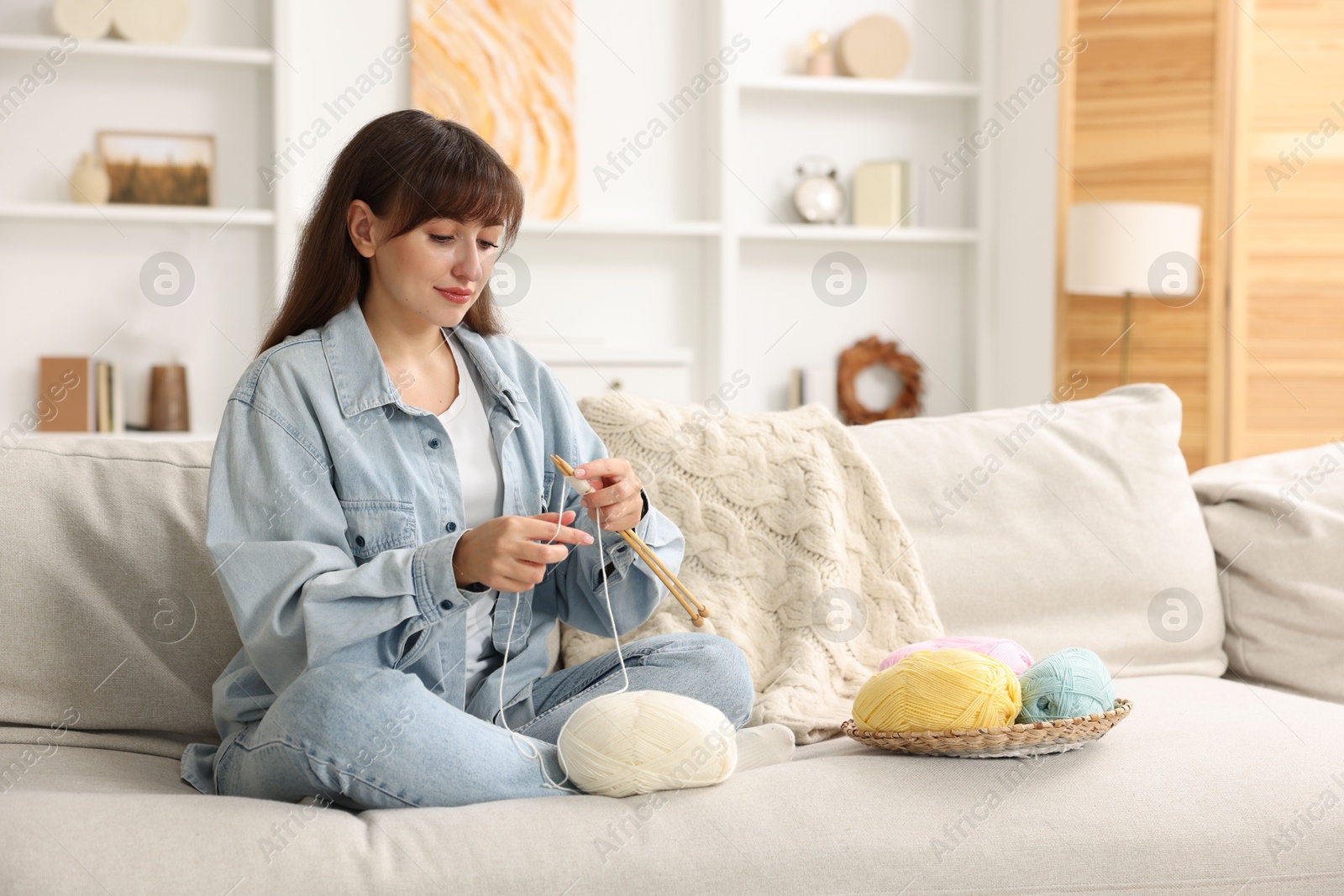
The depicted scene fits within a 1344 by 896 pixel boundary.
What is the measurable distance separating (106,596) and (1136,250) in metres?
2.93

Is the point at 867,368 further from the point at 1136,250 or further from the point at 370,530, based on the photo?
the point at 370,530

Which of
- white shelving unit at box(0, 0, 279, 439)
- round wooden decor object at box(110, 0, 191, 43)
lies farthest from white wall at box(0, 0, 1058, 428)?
round wooden decor object at box(110, 0, 191, 43)

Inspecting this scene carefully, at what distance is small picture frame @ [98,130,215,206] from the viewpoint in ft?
11.4

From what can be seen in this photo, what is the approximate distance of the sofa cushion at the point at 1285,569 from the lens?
1.75 meters

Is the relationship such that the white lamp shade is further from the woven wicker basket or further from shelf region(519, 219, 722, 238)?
the woven wicker basket

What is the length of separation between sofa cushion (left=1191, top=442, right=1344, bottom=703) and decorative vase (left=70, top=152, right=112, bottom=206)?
3045 millimetres

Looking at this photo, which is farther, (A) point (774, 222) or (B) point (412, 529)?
(A) point (774, 222)

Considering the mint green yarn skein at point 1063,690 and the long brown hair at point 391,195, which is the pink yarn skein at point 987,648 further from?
the long brown hair at point 391,195

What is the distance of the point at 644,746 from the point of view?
3.91 feet

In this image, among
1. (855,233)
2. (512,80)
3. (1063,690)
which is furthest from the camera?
(855,233)

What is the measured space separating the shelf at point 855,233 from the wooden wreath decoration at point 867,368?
358 mm

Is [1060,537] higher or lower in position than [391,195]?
lower

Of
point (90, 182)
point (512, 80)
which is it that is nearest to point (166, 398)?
point (90, 182)

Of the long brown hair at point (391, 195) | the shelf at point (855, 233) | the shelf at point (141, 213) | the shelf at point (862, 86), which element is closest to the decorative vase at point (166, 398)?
the shelf at point (141, 213)
